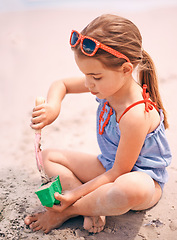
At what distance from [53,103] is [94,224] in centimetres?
60

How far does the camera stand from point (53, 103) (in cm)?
160

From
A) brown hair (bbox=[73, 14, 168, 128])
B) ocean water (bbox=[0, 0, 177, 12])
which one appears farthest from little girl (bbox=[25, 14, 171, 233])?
ocean water (bbox=[0, 0, 177, 12])

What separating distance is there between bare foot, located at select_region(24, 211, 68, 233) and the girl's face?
570mm

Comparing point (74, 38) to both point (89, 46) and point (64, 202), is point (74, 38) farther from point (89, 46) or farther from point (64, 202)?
point (64, 202)

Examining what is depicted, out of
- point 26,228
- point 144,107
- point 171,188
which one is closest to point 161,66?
point 171,188

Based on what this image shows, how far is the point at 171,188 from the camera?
1710 mm

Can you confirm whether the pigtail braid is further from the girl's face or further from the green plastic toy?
the green plastic toy

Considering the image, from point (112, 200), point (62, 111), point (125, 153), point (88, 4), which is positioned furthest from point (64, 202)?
point (88, 4)

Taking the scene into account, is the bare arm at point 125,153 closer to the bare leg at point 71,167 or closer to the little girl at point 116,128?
the little girl at point 116,128

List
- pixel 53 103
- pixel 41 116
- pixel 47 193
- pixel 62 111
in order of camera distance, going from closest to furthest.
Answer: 1. pixel 47 193
2. pixel 41 116
3. pixel 53 103
4. pixel 62 111

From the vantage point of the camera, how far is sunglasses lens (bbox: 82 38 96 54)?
4.05 feet

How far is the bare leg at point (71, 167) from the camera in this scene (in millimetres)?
1615

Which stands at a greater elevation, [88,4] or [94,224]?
[88,4]

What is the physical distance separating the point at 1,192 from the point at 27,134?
799 mm
